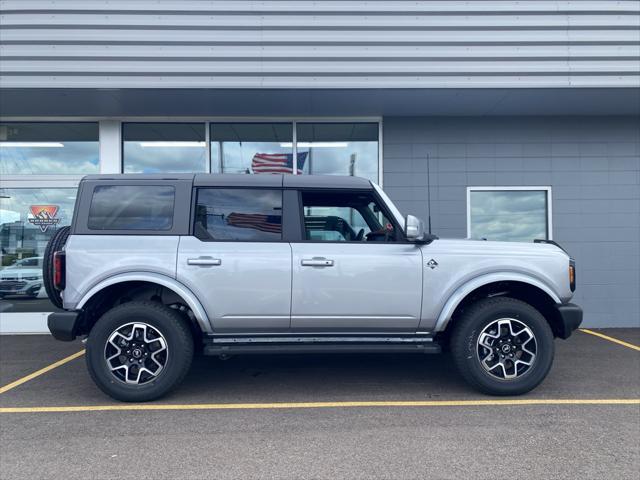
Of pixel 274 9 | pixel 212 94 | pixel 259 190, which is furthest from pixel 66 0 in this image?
pixel 259 190

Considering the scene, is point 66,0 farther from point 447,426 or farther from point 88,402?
point 447,426

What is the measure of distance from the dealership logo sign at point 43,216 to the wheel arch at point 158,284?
4232 millimetres

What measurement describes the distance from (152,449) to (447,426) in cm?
219

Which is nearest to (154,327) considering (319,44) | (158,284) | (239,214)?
(158,284)

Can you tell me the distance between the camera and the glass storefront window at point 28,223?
300 inches

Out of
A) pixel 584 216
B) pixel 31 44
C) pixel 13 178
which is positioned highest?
pixel 31 44

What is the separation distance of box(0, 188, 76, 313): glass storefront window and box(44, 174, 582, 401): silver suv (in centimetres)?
374

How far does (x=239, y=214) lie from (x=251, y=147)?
371 cm

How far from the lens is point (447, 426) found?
360 cm

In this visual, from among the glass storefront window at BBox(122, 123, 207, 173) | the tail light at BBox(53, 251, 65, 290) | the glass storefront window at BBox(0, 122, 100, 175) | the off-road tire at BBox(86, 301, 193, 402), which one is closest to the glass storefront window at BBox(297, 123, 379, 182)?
the glass storefront window at BBox(122, 123, 207, 173)

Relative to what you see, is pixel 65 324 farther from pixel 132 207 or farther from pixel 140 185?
pixel 140 185

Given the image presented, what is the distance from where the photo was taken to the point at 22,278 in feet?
24.9

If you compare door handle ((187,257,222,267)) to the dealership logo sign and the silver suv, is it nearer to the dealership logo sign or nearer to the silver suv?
the silver suv

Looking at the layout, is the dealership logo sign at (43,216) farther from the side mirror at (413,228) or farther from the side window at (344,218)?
the side mirror at (413,228)
